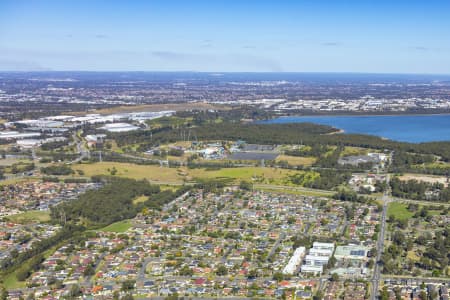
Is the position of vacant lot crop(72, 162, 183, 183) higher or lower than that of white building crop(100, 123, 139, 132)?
lower

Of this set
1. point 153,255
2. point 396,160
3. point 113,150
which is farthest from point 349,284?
point 113,150

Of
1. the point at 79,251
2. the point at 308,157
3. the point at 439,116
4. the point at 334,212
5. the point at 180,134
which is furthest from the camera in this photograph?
the point at 439,116

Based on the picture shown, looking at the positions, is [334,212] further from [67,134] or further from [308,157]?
[67,134]

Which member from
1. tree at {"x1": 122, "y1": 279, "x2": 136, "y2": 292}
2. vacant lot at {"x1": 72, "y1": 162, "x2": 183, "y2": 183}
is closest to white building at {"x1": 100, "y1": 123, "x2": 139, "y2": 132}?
vacant lot at {"x1": 72, "y1": 162, "x2": 183, "y2": 183}

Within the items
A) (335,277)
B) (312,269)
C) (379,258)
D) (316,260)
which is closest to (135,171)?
(316,260)

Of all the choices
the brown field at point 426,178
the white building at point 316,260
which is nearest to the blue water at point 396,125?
the brown field at point 426,178

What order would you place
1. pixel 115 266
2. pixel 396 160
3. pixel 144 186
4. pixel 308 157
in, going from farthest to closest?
pixel 308 157 < pixel 396 160 < pixel 144 186 < pixel 115 266

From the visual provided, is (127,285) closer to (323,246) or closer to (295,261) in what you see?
(295,261)

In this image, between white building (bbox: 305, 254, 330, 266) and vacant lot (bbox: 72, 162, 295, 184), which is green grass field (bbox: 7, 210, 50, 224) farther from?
white building (bbox: 305, 254, 330, 266)
